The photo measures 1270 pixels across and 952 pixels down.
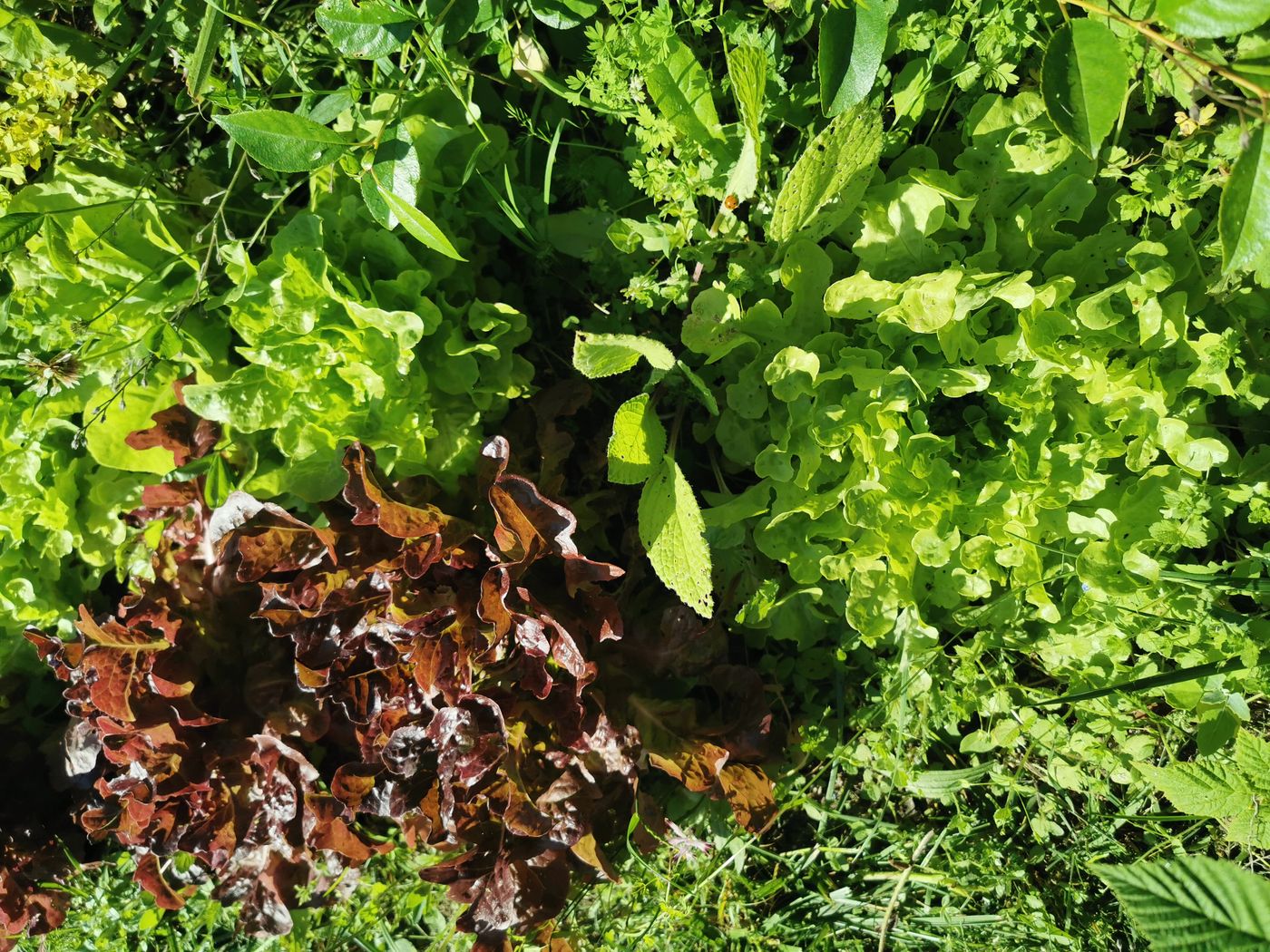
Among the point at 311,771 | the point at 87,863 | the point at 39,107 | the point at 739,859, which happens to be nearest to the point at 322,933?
the point at 87,863

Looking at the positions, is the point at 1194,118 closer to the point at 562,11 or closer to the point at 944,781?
the point at 562,11

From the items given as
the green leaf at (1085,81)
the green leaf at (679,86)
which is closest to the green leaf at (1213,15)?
the green leaf at (1085,81)

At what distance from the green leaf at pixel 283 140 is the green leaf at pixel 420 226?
14 cm

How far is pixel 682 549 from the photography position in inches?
64.4

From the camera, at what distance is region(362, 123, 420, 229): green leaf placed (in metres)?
1.61

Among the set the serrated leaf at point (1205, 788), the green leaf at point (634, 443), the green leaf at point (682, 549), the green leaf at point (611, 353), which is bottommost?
the serrated leaf at point (1205, 788)

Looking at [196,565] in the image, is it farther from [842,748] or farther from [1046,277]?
[1046,277]

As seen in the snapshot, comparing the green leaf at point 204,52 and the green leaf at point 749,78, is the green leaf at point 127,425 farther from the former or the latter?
A: the green leaf at point 749,78

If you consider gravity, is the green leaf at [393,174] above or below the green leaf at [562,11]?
below

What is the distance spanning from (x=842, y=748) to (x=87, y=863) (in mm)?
2122

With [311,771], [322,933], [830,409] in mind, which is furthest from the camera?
[322,933]

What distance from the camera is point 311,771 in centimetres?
197

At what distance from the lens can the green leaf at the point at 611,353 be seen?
1.59 m

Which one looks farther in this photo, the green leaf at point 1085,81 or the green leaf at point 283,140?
the green leaf at point 283,140
